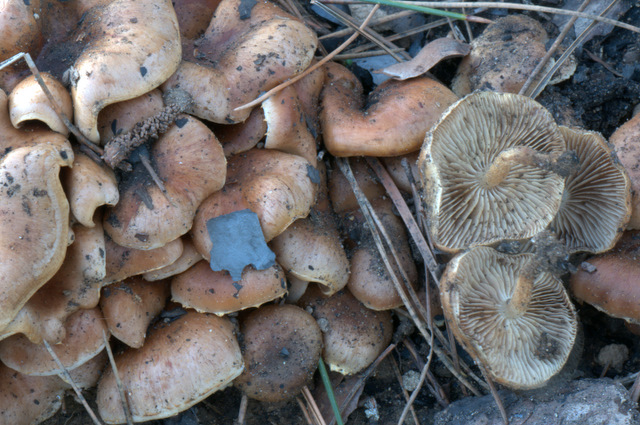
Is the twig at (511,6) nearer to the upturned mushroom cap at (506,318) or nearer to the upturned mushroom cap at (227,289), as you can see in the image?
the upturned mushroom cap at (506,318)

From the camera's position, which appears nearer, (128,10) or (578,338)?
(128,10)

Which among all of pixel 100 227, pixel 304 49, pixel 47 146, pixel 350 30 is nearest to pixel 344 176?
pixel 304 49

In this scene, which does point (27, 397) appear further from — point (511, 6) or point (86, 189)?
point (511, 6)

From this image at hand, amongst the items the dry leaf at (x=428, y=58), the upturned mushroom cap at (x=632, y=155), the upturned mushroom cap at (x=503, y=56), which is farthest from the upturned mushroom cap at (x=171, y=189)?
the upturned mushroom cap at (x=632, y=155)

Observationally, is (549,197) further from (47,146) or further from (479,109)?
(47,146)

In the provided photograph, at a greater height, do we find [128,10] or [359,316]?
[128,10]

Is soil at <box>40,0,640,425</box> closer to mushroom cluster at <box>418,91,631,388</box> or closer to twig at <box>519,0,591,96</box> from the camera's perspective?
twig at <box>519,0,591,96</box>
